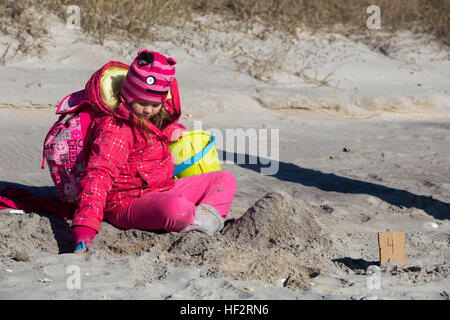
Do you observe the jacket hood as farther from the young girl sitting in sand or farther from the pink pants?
the pink pants

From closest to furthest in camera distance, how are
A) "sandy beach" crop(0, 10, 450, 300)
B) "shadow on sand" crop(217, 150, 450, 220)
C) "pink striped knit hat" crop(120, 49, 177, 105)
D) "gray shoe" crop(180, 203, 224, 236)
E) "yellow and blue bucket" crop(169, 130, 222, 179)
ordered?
1. "sandy beach" crop(0, 10, 450, 300)
2. "pink striped knit hat" crop(120, 49, 177, 105)
3. "gray shoe" crop(180, 203, 224, 236)
4. "yellow and blue bucket" crop(169, 130, 222, 179)
5. "shadow on sand" crop(217, 150, 450, 220)

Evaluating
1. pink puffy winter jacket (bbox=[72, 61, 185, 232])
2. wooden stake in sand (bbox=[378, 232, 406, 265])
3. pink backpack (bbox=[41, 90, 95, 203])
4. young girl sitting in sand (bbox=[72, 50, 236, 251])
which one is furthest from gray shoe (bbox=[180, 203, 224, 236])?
wooden stake in sand (bbox=[378, 232, 406, 265])

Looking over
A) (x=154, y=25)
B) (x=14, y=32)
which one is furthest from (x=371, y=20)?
(x=14, y=32)

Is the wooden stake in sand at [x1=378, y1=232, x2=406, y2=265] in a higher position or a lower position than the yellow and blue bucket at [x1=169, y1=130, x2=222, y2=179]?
lower

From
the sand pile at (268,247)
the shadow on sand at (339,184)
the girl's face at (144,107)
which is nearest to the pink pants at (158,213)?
the sand pile at (268,247)

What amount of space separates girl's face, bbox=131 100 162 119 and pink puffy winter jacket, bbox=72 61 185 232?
0.16 feet

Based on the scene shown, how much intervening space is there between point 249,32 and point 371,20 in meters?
2.44

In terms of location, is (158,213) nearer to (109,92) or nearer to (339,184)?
(109,92)

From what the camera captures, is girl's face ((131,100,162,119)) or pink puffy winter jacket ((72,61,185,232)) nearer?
pink puffy winter jacket ((72,61,185,232))

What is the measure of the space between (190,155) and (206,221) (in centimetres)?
67

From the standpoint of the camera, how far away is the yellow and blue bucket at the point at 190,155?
4.60m

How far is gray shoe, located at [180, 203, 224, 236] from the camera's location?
4.03 m

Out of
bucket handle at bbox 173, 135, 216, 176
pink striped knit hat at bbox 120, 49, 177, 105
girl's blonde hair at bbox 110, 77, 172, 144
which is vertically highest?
pink striped knit hat at bbox 120, 49, 177, 105

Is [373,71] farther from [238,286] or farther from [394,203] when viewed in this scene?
[238,286]
